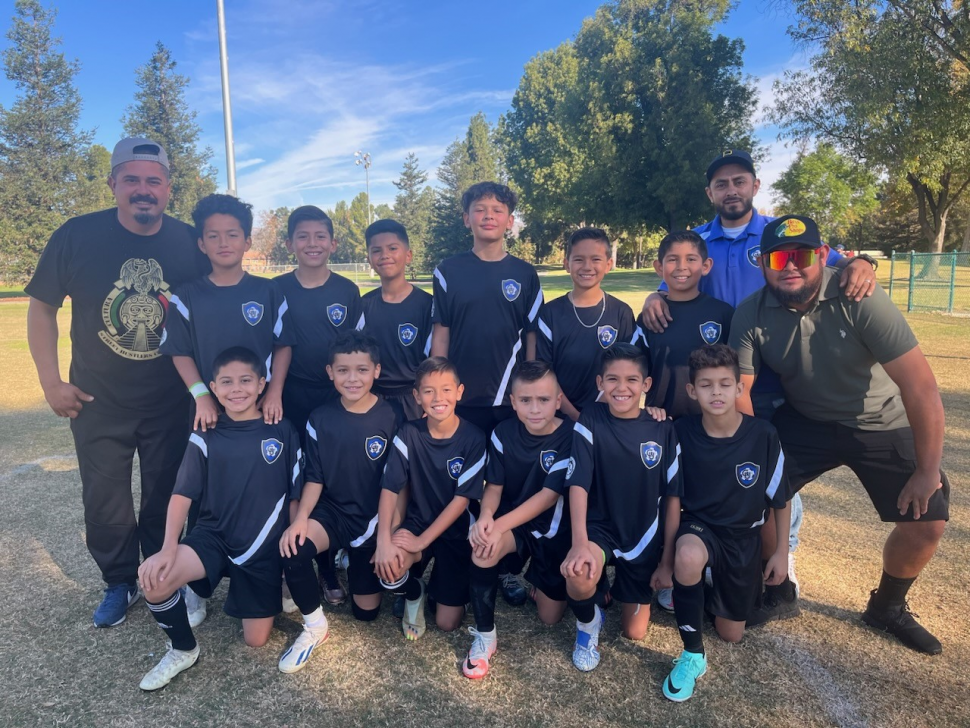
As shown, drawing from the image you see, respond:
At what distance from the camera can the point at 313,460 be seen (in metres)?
3.37

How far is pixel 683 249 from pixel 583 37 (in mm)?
32359

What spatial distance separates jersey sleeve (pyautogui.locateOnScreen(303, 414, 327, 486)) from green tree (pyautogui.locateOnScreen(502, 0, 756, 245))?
85.4 feet

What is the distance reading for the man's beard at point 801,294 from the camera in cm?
302

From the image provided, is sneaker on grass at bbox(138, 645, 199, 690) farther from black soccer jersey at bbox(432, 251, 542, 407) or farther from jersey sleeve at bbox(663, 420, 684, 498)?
jersey sleeve at bbox(663, 420, 684, 498)

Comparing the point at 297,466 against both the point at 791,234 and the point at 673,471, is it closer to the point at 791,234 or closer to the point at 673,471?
the point at 673,471

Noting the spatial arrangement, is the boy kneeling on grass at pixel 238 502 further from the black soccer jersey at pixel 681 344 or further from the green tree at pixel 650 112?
the green tree at pixel 650 112

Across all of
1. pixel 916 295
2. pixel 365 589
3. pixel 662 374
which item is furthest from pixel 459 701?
pixel 916 295

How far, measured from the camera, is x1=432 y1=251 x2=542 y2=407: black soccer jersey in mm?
3850

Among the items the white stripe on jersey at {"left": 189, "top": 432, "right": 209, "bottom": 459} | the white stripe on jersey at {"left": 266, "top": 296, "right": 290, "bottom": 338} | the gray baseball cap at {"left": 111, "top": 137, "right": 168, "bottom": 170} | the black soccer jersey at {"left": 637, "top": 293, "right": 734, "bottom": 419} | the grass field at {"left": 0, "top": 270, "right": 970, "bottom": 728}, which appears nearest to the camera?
the grass field at {"left": 0, "top": 270, "right": 970, "bottom": 728}

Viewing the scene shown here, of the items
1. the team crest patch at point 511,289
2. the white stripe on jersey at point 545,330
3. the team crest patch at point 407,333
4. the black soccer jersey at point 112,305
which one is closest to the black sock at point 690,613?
the white stripe on jersey at point 545,330

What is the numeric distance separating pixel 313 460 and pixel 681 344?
2.24m

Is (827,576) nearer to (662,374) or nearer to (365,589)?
(662,374)

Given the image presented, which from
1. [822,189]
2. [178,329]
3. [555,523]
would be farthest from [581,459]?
[822,189]

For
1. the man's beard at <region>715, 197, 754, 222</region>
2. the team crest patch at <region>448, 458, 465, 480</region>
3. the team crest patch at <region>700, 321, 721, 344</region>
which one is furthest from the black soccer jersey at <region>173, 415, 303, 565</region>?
the man's beard at <region>715, 197, 754, 222</region>
